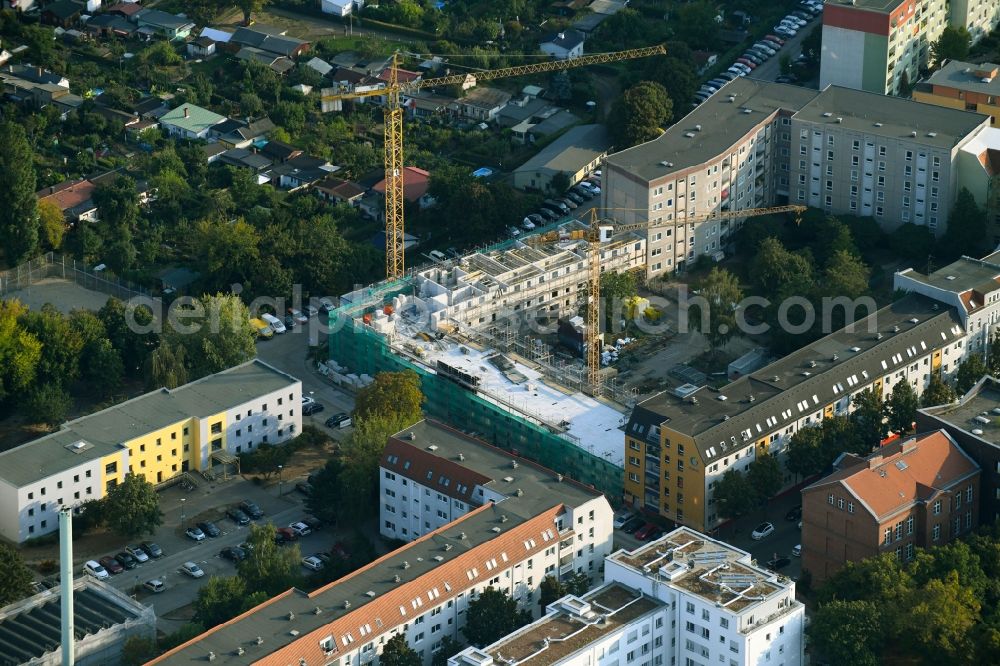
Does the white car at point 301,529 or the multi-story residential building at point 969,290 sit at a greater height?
the multi-story residential building at point 969,290

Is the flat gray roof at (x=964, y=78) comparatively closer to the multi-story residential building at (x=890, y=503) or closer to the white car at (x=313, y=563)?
the multi-story residential building at (x=890, y=503)

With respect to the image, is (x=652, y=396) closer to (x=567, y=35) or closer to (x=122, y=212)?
(x=122, y=212)

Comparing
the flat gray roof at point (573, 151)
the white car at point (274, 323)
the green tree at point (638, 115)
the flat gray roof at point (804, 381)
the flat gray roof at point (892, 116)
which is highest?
the flat gray roof at point (892, 116)

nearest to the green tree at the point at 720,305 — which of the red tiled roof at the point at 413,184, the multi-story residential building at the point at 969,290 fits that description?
the multi-story residential building at the point at 969,290

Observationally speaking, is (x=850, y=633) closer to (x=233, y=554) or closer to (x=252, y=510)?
(x=233, y=554)

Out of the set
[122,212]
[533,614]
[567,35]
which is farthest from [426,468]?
[567,35]

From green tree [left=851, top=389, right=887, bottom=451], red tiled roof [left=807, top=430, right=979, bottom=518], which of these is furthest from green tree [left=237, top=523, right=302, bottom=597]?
green tree [left=851, top=389, right=887, bottom=451]

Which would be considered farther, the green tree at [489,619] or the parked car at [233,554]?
the parked car at [233,554]

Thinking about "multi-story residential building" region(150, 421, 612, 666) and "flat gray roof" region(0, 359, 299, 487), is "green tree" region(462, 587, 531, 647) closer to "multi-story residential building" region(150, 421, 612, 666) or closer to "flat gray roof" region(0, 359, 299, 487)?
"multi-story residential building" region(150, 421, 612, 666)
